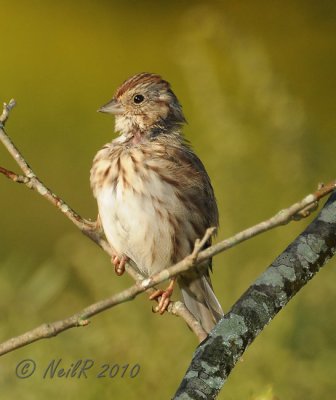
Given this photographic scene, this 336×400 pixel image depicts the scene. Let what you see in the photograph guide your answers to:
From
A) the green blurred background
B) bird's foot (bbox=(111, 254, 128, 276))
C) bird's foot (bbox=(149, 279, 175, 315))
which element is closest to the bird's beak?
the green blurred background

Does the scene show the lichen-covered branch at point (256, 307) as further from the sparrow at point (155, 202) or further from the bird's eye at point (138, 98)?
the bird's eye at point (138, 98)

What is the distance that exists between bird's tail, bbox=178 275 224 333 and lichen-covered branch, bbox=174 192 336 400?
955 mm

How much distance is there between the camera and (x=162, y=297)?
3332mm

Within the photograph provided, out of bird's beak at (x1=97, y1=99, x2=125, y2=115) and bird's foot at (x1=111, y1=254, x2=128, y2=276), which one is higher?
bird's beak at (x1=97, y1=99, x2=125, y2=115)

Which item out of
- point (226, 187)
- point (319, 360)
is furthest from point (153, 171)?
point (319, 360)

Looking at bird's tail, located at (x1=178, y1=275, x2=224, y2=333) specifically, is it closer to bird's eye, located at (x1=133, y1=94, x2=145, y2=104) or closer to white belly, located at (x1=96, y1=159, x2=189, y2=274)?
white belly, located at (x1=96, y1=159, x2=189, y2=274)

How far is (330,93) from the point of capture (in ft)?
16.2

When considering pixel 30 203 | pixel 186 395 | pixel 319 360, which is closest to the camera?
pixel 186 395

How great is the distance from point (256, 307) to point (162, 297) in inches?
33.6

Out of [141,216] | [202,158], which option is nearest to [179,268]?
[141,216]

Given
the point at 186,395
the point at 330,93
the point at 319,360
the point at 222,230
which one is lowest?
the point at 186,395

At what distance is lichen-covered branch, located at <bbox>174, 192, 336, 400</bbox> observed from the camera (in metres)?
2.28

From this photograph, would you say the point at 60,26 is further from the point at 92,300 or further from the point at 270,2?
the point at 92,300

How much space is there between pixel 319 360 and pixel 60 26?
3.28 m
